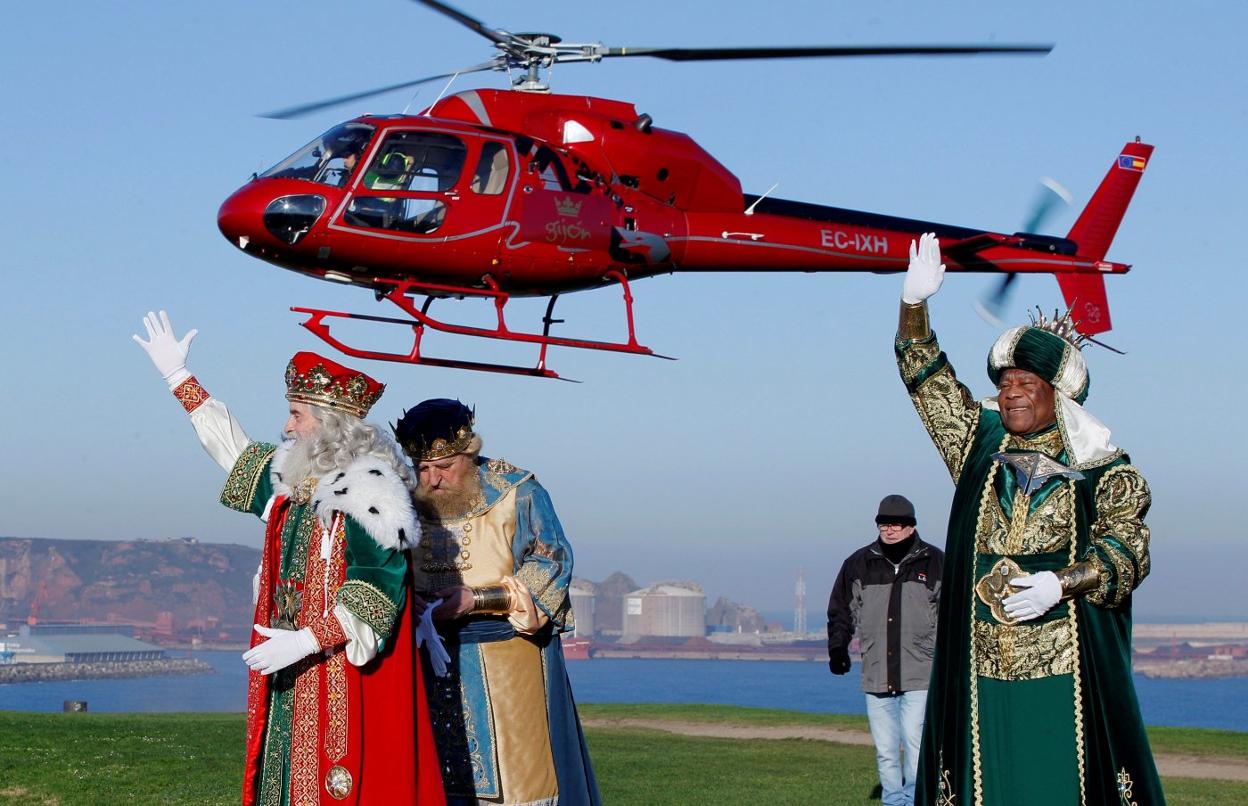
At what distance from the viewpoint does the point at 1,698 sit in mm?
127562

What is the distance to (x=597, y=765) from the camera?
496 inches

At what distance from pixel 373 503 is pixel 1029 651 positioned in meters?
2.07

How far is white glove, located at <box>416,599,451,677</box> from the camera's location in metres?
6.15

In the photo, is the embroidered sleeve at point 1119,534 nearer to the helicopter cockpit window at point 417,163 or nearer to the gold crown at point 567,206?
the helicopter cockpit window at point 417,163

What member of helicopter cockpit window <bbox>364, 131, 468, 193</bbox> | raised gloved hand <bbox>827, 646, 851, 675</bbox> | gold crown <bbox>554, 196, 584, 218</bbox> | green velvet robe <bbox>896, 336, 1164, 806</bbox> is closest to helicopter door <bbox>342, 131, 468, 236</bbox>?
helicopter cockpit window <bbox>364, 131, 468, 193</bbox>

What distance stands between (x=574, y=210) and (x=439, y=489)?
20.0 feet

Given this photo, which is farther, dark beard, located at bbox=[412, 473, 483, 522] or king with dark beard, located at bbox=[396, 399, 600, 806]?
dark beard, located at bbox=[412, 473, 483, 522]

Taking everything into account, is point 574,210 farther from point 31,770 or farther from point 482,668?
point 482,668


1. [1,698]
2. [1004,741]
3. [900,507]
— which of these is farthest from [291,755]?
[1,698]

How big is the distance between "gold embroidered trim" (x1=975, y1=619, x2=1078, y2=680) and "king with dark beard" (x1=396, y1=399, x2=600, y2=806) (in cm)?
175

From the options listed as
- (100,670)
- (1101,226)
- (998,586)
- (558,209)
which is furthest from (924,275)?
(100,670)

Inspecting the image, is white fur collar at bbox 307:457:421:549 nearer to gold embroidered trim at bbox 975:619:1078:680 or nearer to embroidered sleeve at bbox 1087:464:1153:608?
gold embroidered trim at bbox 975:619:1078:680

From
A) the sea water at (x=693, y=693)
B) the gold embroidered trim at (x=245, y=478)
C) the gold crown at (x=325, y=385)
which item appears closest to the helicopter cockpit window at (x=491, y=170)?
the gold embroidered trim at (x=245, y=478)

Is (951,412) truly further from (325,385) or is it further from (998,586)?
(325,385)
